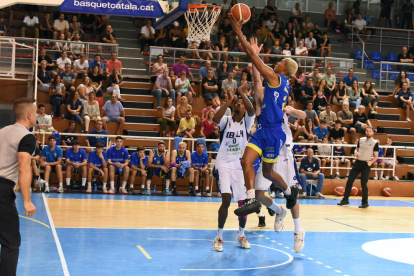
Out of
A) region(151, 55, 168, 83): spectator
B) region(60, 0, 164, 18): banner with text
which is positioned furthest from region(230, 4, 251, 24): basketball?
region(151, 55, 168, 83): spectator

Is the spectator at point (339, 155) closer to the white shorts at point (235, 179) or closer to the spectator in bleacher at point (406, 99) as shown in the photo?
the spectator in bleacher at point (406, 99)

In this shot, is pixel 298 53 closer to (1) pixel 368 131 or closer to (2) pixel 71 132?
(1) pixel 368 131

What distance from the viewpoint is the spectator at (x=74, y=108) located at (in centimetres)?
1722

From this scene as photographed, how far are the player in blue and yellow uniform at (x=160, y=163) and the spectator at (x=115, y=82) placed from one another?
3338mm

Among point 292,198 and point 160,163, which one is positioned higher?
point 292,198

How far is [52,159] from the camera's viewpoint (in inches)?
601

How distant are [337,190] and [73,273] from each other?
12826 millimetres

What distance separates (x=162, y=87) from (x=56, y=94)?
12.0 feet

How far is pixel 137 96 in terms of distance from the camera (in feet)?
65.3

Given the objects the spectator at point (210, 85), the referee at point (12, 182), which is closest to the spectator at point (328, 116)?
the spectator at point (210, 85)

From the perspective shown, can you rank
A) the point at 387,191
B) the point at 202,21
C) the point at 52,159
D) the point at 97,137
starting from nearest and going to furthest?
the point at 52,159 → the point at 202,21 → the point at 97,137 → the point at 387,191

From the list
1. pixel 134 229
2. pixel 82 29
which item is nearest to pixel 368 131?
pixel 134 229

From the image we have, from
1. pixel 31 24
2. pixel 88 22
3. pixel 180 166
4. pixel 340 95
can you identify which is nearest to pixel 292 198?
pixel 180 166

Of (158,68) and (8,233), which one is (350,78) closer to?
(158,68)
